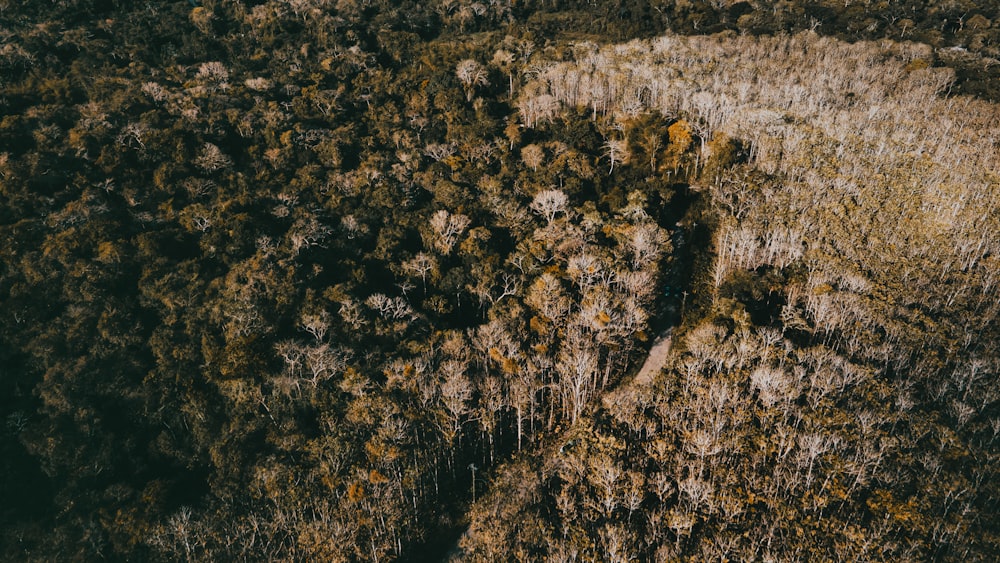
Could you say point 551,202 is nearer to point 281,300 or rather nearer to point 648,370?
point 648,370

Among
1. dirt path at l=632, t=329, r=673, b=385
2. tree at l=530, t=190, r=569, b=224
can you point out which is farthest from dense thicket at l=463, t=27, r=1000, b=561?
tree at l=530, t=190, r=569, b=224

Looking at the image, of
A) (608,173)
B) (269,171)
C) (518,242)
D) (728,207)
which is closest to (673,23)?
(608,173)

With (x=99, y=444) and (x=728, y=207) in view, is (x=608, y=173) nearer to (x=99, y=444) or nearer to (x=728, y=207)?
(x=728, y=207)

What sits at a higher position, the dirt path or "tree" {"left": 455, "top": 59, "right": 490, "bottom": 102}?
"tree" {"left": 455, "top": 59, "right": 490, "bottom": 102}

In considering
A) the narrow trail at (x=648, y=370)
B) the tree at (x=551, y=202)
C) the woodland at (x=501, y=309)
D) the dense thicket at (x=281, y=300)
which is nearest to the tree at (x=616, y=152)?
the woodland at (x=501, y=309)

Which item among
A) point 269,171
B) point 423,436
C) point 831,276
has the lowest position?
point 423,436

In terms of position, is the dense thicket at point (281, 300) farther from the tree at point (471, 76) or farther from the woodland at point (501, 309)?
the tree at point (471, 76)

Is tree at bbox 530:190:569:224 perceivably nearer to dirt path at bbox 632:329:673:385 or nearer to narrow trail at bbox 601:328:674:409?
dirt path at bbox 632:329:673:385

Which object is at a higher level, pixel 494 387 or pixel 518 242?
pixel 518 242

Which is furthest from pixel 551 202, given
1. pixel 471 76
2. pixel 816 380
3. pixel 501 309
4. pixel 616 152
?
pixel 471 76
